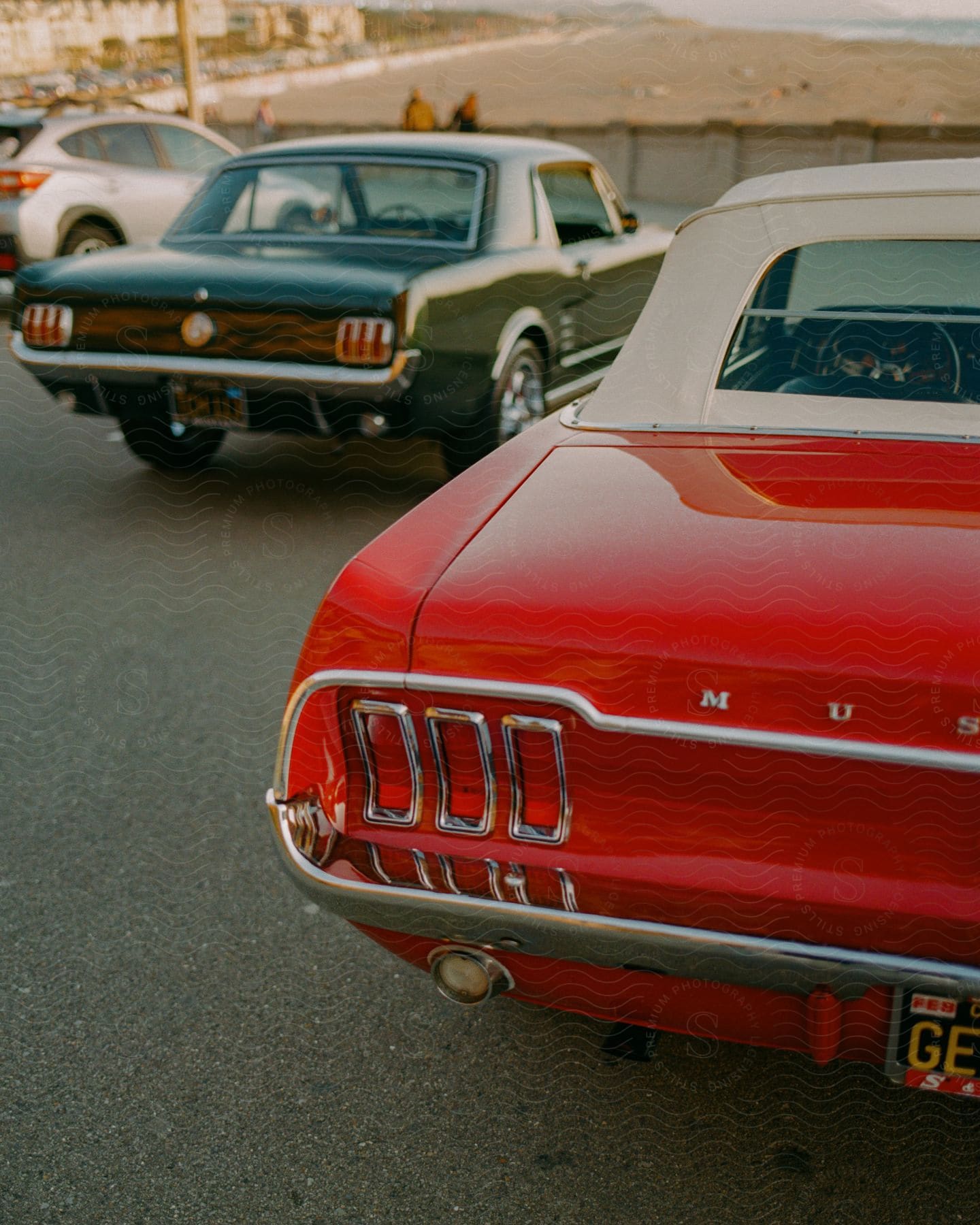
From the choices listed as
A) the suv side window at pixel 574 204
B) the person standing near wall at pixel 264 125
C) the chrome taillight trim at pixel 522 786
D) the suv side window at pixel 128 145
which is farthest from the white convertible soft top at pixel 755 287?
the person standing near wall at pixel 264 125

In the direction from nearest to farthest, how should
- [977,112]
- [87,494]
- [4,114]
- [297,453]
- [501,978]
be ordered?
[501,978]
[87,494]
[297,453]
[4,114]
[977,112]

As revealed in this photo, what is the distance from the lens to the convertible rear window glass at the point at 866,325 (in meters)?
2.31

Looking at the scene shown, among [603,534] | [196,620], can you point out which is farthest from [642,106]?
[603,534]

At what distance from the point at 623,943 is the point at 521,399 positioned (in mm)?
4035

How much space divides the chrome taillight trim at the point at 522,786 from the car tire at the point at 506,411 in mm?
3143

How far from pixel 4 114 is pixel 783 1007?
10261 millimetres

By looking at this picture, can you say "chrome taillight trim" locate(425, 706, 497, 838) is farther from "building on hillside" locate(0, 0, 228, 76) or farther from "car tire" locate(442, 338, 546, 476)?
"building on hillside" locate(0, 0, 228, 76)

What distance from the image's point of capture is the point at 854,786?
1.53 metres

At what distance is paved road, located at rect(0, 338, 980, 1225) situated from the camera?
189 cm

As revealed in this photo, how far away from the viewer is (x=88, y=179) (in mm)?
9430

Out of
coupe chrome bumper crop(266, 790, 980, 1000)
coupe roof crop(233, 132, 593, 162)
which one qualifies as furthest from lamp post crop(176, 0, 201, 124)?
coupe chrome bumper crop(266, 790, 980, 1000)

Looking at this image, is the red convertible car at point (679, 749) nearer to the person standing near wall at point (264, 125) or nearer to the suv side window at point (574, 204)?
the suv side window at point (574, 204)

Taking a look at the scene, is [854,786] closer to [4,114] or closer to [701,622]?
[701,622]

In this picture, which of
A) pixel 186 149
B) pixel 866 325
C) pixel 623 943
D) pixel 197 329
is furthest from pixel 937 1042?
pixel 186 149
